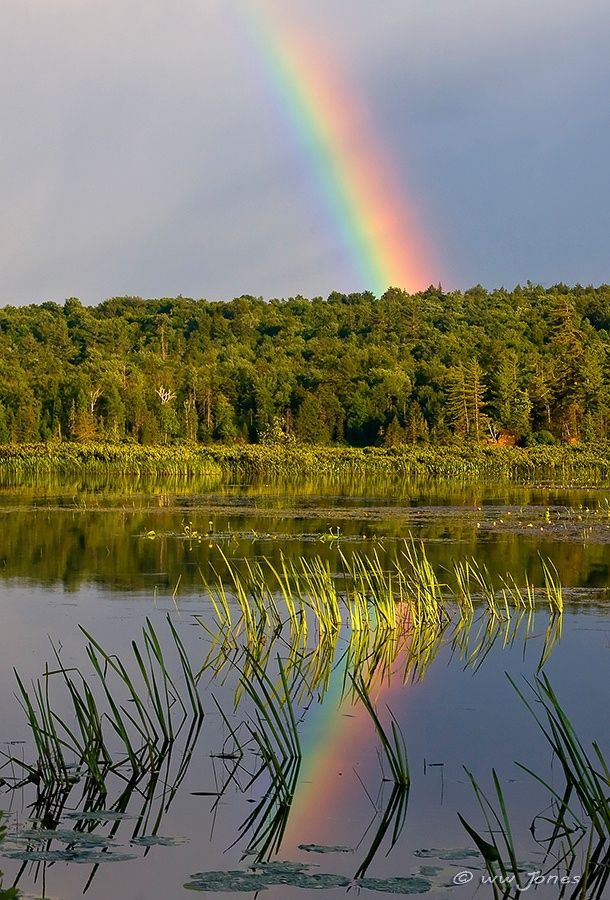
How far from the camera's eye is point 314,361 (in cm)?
8962

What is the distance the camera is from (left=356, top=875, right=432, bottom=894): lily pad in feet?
19.4

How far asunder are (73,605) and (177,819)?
7823 millimetres

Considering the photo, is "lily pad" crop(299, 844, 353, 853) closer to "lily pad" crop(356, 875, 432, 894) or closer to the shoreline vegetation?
"lily pad" crop(356, 875, 432, 894)

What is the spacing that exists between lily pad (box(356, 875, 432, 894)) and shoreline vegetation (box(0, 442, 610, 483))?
44.7 m

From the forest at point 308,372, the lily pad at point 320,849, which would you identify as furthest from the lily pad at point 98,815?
the forest at point 308,372

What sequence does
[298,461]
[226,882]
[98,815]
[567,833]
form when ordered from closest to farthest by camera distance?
1. [226,882]
2. [567,833]
3. [98,815]
4. [298,461]

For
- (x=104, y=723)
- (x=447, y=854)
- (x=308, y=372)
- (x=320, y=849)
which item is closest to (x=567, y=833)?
A: (x=447, y=854)

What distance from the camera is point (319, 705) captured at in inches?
A: 385

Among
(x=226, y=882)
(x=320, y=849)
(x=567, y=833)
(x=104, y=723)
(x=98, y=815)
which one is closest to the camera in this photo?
(x=226, y=882)

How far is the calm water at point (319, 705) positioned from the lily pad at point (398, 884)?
64mm

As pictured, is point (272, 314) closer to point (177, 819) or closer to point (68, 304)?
point (68, 304)

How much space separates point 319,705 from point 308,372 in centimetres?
7628

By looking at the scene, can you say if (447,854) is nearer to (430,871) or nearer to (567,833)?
(430,871)

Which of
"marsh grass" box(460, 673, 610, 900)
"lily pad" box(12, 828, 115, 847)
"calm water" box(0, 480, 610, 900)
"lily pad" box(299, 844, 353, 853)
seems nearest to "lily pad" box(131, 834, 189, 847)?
"calm water" box(0, 480, 610, 900)
